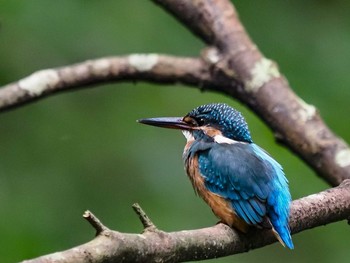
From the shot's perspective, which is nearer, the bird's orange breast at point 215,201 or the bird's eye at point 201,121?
the bird's orange breast at point 215,201

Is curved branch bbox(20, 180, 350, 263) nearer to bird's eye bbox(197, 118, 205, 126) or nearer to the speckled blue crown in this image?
the speckled blue crown

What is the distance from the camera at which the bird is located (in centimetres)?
347

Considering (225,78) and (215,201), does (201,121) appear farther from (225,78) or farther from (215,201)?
(225,78)

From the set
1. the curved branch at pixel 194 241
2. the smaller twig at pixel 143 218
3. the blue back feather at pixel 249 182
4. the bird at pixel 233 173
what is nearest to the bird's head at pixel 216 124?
the bird at pixel 233 173

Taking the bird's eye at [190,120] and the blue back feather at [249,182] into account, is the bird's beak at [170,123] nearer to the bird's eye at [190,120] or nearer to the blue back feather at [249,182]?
the bird's eye at [190,120]

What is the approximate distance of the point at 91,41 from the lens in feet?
17.3

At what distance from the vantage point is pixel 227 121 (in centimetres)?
393

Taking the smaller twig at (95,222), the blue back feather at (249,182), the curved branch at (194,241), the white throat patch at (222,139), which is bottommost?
the curved branch at (194,241)

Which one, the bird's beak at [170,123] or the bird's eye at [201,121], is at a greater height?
the bird's beak at [170,123]

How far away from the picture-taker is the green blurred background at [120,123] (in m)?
4.75

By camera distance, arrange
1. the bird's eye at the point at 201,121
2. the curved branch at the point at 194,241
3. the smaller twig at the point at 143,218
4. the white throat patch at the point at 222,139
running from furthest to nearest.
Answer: the bird's eye at the point at 201,121, the white throat patch at the point at 222,139, the smaller twig at the point at 143,218, the curved branch at the point at 194,241

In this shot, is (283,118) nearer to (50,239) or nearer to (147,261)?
(50,239)

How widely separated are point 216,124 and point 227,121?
0.16ft

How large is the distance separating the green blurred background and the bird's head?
2.44 feet
